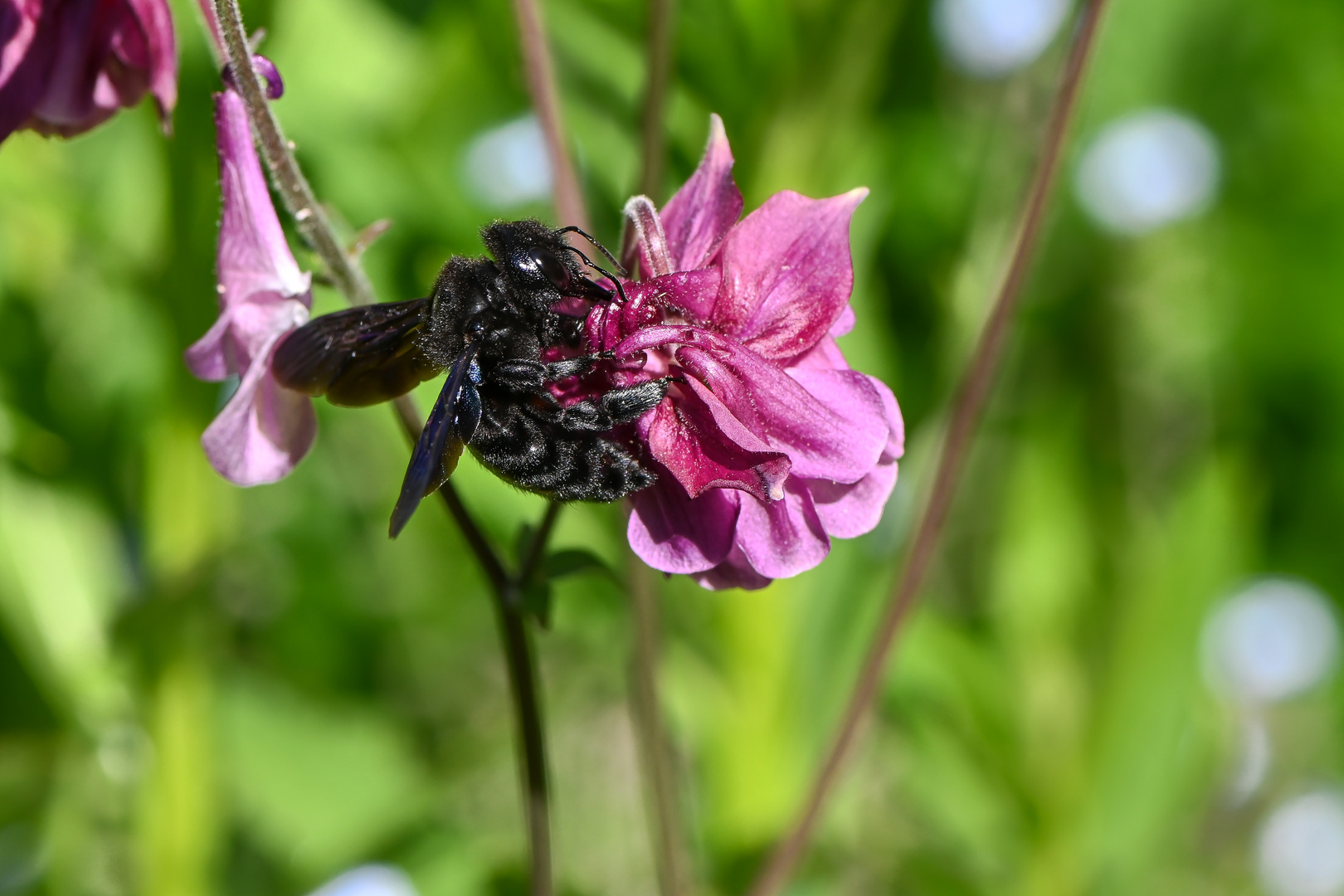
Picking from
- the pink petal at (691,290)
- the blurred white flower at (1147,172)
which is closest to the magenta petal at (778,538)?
the pink petal at (691,290)

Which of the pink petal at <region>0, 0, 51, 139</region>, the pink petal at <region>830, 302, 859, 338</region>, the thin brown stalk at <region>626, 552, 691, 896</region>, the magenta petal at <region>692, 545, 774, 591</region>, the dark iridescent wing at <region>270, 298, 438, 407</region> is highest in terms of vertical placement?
the pink petal at <region>0, 0, 51, 139</region>

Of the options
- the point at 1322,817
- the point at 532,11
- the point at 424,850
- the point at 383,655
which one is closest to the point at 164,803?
the point at 424,850

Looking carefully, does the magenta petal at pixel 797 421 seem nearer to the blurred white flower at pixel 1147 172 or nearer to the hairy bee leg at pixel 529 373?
the hairy bee leg at pixel 529 373

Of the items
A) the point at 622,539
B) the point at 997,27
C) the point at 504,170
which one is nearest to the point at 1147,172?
the point at 997,27

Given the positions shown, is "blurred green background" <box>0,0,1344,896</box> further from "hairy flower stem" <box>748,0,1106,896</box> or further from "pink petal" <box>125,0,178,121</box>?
"hairy flower stem" <box>748,0,1106,896</box>

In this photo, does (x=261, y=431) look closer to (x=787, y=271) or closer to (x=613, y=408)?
(x=613, y=408)

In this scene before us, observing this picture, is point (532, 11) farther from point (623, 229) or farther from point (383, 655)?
point (383, 655)

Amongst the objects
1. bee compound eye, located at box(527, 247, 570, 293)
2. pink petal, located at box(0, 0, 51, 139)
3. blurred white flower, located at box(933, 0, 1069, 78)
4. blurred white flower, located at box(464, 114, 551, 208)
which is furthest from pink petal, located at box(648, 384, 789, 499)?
blurred white flower, located at box(933, 0, 1069, 78)
